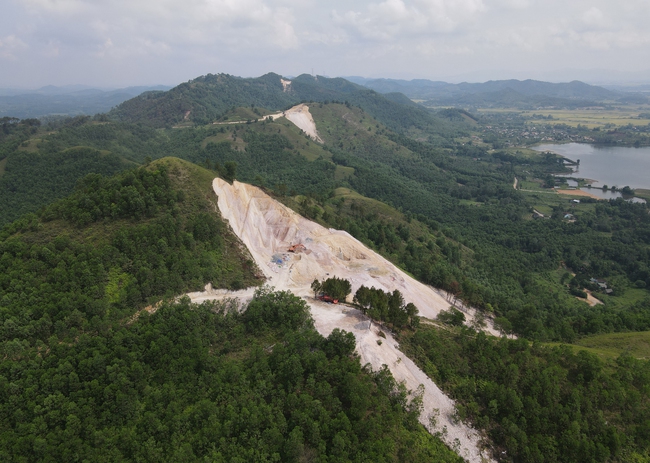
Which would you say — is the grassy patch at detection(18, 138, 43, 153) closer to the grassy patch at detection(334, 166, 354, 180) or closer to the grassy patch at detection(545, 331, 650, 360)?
the grassy patch at detection(334, 166, 354, 180)

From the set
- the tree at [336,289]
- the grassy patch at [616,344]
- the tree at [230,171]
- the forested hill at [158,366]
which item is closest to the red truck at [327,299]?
the tree at [336,289]

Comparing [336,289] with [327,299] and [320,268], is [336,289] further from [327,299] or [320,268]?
[320,268]

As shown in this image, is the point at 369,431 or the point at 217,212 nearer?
the point at 369,431

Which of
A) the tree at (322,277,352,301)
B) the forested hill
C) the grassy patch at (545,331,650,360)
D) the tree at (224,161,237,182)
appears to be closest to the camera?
the forested hill

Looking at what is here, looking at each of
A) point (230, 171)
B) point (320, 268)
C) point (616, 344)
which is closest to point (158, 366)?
point (320, 268)

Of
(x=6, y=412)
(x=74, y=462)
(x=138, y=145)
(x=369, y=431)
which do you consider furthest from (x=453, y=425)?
(x=138, y=145)

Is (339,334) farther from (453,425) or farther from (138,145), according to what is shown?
(138,145)

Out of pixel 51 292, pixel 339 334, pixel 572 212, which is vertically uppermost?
pixel 51 292

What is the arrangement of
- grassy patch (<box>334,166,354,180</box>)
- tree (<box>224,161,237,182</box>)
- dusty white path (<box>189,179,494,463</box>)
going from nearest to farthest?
dusty white path (<box>189,179,494,463</box>)
tree (<box>224,161,237,182</box>)
grassy patch (<box>334,166,354,180</box>)

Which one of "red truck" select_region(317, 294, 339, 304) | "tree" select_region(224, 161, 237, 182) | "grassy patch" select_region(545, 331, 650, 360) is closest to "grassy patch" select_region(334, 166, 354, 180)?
"tree" select_region(224, 161, 237, 182)
